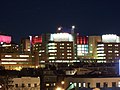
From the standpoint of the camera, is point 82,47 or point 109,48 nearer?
point 109,48

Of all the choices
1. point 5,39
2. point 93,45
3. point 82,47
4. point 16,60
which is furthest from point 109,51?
point 5,39

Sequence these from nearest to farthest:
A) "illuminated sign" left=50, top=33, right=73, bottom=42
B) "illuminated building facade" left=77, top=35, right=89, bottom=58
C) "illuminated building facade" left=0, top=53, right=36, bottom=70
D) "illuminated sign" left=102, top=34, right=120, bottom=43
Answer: "illuminated building facade" left=0, top=53, right=36, bottom=70 < "illuminated sign" left=50, top=33, right=73, bottom=42 < "illuminated sign" left=102, top=34, right=120, bottom=43 < "illuminated building facade" left=77, top=35, right=89, bottom=58

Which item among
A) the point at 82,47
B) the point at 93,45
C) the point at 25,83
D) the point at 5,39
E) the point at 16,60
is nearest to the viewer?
the point at 25,83

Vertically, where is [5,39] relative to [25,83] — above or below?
above

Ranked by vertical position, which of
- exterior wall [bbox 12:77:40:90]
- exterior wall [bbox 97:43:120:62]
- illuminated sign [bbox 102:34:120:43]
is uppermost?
illuminated sign [bbox 102:34:120:43]

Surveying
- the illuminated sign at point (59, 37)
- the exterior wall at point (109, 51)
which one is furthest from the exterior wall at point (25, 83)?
the illuminated sign at point (59, 37)

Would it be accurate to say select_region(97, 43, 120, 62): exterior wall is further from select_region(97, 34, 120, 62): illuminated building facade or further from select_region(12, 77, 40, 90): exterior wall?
select_region(12, 77, 40, 90): exterior wall

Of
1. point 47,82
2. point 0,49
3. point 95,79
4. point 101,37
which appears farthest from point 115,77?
point 101,37

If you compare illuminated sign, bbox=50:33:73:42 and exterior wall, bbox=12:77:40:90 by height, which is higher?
illuminated sign, bbox=50:33:73:42

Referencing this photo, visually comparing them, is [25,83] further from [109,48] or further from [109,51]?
[109,48]

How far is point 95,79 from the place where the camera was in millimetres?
33062

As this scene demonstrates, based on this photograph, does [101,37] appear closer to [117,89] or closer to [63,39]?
[63,39]

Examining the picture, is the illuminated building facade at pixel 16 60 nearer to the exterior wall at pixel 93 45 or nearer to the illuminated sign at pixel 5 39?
the exterior wall at pixel 93 45

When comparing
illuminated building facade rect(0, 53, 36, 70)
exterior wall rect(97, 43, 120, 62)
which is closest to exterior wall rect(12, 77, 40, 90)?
illuminated building facade rect(0, 53, 36, 70)
